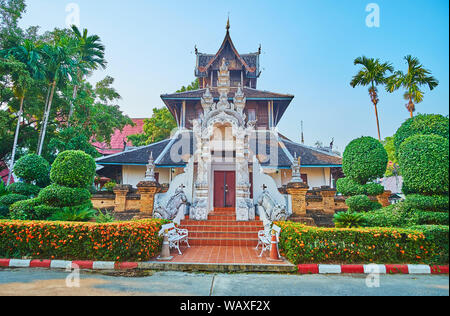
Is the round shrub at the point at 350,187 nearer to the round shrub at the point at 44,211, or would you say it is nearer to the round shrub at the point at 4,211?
the round shrub at the point at 44,211

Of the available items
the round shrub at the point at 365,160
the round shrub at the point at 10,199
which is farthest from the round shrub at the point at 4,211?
the round shrub at the point at 365,160

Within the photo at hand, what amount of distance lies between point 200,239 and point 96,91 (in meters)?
20.8

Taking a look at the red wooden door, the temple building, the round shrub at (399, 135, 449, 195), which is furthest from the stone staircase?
the round shrub at (399, 135, 449, 195)

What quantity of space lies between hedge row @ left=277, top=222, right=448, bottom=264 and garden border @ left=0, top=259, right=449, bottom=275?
21 centimetres

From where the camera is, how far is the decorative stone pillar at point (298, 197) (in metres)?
9.59

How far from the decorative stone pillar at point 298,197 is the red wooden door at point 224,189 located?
2878 mm

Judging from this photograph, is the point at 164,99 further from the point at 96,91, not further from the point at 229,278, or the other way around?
the point at 229,278

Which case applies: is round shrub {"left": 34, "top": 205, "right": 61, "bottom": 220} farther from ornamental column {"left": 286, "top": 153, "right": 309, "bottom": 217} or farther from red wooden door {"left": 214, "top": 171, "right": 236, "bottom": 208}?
ornamental column {"left": 286, "top": 153, "right": 309, "bottom": 217}

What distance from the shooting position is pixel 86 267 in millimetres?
5508

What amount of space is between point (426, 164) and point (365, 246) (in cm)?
285

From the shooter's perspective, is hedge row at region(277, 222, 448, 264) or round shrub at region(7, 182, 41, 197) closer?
hedge row at region(277, 222, 448, 264)

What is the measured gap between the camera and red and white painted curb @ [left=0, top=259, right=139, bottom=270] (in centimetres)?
550

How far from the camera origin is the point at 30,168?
9742 mm

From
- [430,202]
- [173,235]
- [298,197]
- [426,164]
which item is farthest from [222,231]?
[426,164]
